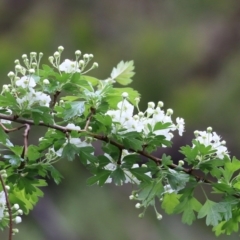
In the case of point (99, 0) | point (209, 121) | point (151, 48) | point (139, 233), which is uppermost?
point (99, 0)

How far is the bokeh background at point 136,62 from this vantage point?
1.70 m

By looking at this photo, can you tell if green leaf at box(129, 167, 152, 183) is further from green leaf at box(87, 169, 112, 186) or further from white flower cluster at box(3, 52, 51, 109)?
white flower cluster at box(3, 52, 51, 109)

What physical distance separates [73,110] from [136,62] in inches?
51.3

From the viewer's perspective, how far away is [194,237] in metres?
1.69

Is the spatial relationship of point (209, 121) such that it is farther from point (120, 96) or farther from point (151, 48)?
point (120, 96)

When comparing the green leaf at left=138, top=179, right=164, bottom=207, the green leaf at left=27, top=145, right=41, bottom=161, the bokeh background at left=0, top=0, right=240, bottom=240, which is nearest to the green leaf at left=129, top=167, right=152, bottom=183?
the green leaf at left=138, top=179, right=164, bottom=207

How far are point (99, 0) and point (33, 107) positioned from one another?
4.67ft

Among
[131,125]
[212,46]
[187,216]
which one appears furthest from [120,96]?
[212,46]

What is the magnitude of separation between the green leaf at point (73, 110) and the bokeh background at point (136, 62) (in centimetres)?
112

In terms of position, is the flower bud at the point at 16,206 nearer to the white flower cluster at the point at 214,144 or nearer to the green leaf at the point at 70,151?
the green leaf at the point at 70,151

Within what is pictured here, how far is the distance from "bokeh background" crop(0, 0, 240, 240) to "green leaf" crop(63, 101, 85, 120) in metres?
1.12

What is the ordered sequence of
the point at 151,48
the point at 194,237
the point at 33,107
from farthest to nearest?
the point at 151,48 → the point at 194,237 → the point at 33,107

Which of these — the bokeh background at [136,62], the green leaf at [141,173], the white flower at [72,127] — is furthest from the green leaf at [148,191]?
the bokeh background at [136,62]

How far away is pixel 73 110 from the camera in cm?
54
